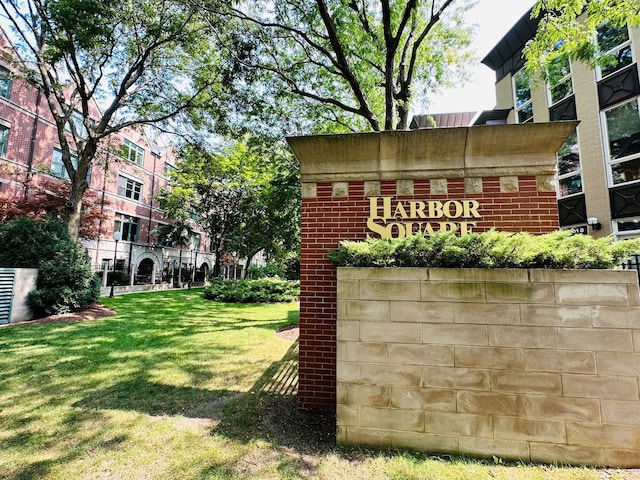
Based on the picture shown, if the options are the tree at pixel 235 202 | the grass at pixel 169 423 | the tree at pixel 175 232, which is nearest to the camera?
the grass at pixel 169 423

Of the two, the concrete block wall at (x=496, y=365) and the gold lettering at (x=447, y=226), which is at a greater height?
the gold lettering at (x=447, y=226)

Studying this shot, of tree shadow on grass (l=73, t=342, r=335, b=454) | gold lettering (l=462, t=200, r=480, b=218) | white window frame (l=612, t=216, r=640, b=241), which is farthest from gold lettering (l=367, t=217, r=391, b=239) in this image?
white window frame (l=612, t=216, r=640, b=241)

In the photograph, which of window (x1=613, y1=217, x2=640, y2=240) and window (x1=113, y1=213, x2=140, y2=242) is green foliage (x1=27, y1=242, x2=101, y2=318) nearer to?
window (x1=113, y1=213, x2=140, y2=242)

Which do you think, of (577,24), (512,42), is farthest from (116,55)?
(512,42)

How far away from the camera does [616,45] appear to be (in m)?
11.1

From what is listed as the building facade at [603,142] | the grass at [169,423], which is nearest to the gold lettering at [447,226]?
the grass at [169,423]

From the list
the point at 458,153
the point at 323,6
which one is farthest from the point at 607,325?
the point at 323,6

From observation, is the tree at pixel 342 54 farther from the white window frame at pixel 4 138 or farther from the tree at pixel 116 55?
the white window frame at pixel 4 138

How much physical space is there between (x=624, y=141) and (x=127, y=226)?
30.2m

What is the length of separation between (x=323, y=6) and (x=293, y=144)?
543cm

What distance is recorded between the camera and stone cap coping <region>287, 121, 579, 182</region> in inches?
151

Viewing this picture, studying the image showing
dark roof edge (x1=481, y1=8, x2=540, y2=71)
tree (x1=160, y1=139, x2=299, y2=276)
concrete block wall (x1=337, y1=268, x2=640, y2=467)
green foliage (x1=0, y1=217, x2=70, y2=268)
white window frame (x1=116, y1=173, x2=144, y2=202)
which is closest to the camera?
concrete block wall (x1=337, y1=268, x2=640, y2=467)

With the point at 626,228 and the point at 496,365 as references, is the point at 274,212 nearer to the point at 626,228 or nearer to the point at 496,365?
the point at 626,228

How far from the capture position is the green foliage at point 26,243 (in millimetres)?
9328
